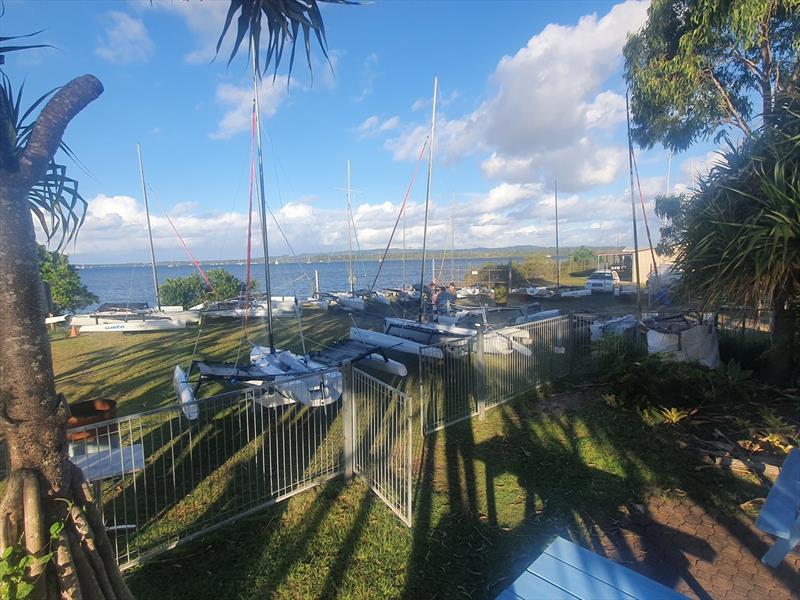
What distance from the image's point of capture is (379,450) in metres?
4.86

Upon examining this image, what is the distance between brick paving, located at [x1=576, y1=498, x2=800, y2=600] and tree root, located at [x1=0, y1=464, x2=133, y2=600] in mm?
3646

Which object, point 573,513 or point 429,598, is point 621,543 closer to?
point 573,513

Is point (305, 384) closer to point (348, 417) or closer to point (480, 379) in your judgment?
point (348, 417)

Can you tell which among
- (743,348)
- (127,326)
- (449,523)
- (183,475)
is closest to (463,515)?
(449,523)

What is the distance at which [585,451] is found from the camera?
551 cm

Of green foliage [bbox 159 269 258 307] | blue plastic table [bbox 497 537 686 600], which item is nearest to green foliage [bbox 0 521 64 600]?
blue plastic table [bbox 497 537 686 600]

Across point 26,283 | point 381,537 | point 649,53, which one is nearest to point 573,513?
point 381,537

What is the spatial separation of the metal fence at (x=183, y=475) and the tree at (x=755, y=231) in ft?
21.5

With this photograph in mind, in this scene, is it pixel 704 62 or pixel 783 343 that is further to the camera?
pixel 704 62

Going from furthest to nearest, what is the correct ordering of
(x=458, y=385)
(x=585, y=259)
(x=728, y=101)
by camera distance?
(x=585, y=259), (x=728, y=101), (x=458, y=385)

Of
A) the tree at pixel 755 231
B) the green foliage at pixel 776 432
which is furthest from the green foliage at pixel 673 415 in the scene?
the tree at pixel 755 231

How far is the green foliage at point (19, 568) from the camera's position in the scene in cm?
184

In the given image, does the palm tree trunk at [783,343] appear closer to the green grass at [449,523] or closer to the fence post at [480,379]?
the green grass at [449,523]

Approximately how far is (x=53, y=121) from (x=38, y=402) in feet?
4.81
